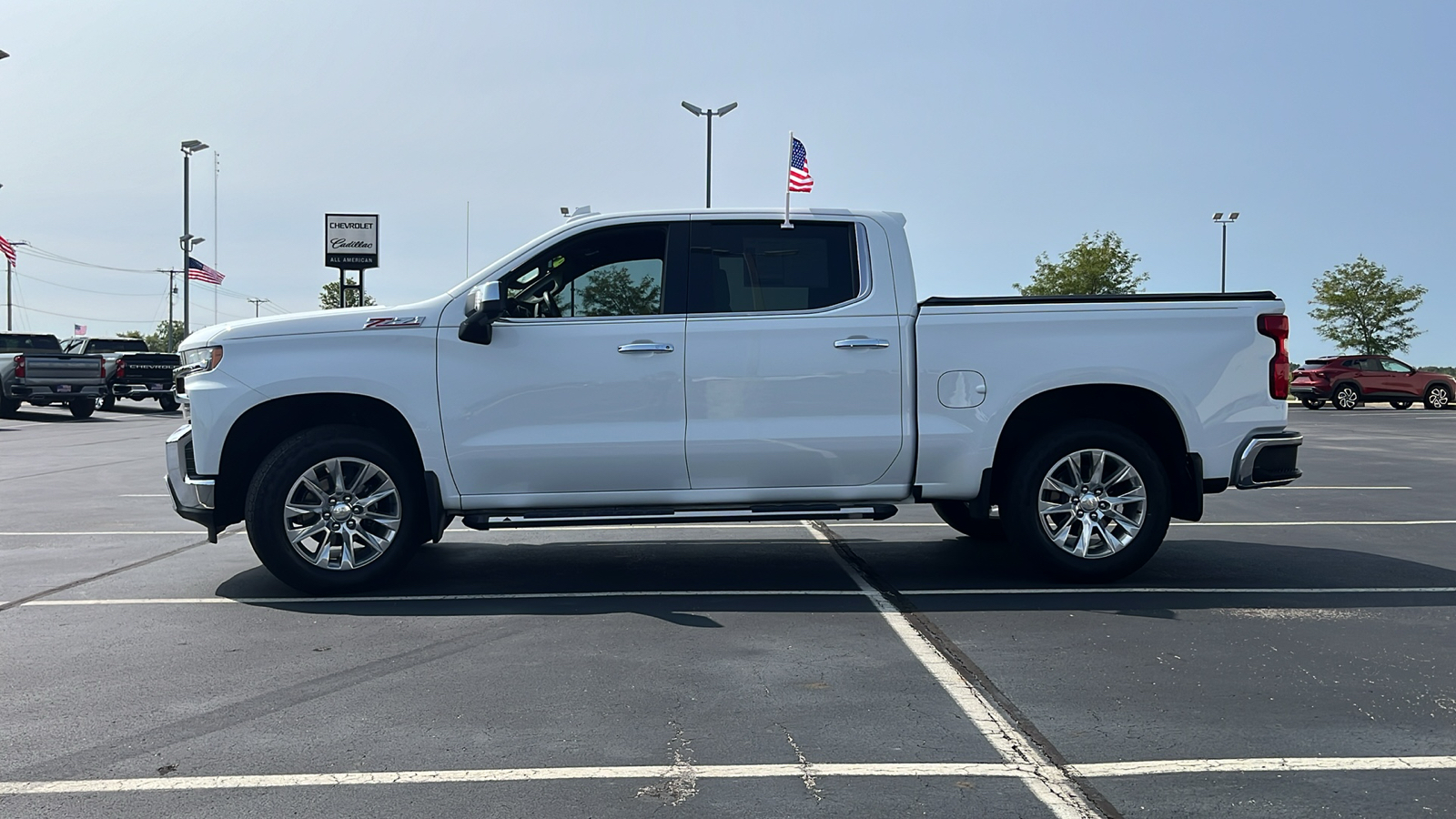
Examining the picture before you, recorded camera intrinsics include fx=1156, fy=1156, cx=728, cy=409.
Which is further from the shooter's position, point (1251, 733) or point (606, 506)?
point (606, 506)

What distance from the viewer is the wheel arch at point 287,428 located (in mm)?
6590

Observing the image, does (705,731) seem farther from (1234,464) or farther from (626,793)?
(1234,464)

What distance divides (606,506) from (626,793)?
309cm

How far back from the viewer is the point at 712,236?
675 centimetres

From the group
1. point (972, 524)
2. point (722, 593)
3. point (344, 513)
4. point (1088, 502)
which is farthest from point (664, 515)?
point (972, 524)

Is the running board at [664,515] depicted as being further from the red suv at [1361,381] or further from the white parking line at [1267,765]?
the red suv at [1361,381]

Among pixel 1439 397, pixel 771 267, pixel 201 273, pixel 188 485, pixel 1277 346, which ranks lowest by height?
pixel 188 485

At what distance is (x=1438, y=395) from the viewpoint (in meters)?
36.7

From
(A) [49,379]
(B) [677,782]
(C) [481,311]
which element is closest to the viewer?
(B) [677,782]

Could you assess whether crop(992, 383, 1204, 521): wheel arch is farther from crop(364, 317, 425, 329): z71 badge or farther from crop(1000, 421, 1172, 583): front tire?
→ crop(364, 317, 425, 329): z71 badge

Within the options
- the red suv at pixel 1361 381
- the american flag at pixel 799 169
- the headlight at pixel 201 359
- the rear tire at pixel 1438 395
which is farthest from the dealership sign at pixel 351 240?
the rear tire at pixel 1438 395

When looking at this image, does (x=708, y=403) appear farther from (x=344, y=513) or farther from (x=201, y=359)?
(x=201, y=359)

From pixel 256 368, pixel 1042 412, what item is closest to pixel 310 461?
pixel 256 368

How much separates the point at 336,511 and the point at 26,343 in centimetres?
2693
